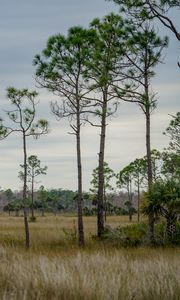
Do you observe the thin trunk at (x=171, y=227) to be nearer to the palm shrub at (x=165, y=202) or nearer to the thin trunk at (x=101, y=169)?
the palm shrub at (x=165, y=202)

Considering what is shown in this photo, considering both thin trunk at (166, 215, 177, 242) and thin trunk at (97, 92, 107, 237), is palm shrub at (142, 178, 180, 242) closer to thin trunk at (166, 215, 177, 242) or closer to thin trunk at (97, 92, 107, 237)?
thin trunk at (166, 215, 177, 242)

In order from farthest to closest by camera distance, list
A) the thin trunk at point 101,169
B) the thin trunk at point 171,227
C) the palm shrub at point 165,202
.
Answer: the thin trunk at point 101,169, the thin trunk at point 171,227, the palm shrub at point 165,202

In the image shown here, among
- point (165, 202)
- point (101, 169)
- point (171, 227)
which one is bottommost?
point (171, 227)

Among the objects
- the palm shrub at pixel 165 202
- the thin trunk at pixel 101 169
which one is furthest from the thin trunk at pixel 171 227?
the thin trunk at pixel 101 169

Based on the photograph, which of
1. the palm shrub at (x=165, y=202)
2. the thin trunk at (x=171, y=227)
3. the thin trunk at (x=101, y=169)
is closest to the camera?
the palm shrub at (x=165, y=202)

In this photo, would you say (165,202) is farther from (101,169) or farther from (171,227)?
(101,169)

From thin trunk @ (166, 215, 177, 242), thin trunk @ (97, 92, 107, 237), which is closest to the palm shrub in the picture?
thin trunk @ (166, 215, 177, 242)

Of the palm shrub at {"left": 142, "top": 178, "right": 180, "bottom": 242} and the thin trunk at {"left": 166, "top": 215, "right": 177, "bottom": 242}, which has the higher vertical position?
the palm shrub at {"left": 142, "top": 178, "right": 180, "bottom": 242}

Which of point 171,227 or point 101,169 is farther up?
point 101,169

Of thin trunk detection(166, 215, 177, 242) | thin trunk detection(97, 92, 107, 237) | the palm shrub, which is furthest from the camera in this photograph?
thin trunk detection(97, 92, 107, 237)

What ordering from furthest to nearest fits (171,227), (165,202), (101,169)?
1. (101,169)
2. (171,227)
3. (165,202)

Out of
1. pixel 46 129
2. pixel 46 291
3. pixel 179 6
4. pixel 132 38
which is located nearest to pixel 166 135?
pixel 46 129

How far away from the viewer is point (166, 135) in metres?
42.0

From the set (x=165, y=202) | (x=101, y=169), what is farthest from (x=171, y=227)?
(x=101, y=169)
